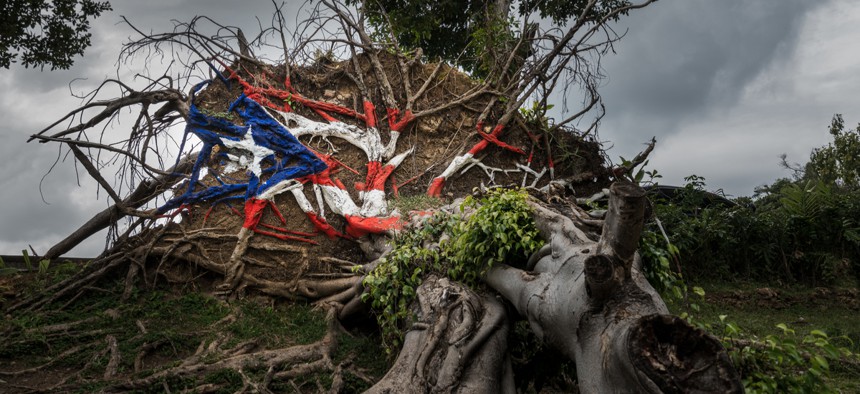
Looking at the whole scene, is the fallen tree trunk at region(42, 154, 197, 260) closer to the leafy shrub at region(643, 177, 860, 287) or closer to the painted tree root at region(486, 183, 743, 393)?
the painted tree root at region(486, 183, 743, 393)

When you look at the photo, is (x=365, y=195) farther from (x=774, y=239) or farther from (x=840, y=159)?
(x=840, y=159)

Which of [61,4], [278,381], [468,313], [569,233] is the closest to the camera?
[569,233]

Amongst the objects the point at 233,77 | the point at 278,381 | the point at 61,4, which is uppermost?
the point at 61,4

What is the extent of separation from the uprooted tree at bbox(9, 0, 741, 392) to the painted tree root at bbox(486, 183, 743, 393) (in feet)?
0.16

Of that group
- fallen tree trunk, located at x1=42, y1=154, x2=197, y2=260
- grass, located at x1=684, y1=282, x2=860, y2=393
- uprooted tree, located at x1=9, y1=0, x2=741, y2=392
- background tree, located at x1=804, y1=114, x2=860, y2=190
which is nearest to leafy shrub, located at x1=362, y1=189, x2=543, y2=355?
uprooted tree, located at x1=9, y1=0, x2=741, y2=392

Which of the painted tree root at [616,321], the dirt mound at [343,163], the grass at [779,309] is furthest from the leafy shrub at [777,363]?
the dirt mound at [343,163]

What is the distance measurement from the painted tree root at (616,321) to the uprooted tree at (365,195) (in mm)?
48

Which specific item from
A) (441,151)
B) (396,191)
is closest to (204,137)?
(396,191)

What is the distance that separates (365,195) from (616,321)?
233 inches

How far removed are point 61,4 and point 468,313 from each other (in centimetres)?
836

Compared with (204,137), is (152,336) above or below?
below

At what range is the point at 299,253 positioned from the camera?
8.02 metres

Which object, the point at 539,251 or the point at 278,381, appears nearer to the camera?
the point at 539,251

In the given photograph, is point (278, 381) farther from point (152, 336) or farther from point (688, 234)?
point (688, 234)
